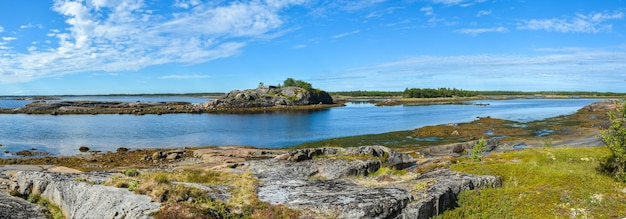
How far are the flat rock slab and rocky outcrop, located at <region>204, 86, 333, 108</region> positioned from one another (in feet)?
462

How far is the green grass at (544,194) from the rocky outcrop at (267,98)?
143 meters

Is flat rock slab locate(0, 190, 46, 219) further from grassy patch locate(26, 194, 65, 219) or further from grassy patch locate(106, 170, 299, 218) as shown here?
grassy patch locate(106, 170, 299, 218)

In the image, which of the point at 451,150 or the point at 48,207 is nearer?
the point at 48,207

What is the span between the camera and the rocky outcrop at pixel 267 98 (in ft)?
524

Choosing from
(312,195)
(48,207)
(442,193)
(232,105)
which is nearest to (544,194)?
(442,193)

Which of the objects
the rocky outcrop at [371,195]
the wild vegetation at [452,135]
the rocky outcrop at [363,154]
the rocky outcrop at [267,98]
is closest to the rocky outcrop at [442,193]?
the rocky outcrop at [371,195]

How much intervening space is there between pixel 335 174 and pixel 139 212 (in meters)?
14.8

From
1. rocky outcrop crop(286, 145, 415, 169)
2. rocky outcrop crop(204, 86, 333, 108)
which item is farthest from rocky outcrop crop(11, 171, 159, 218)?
rocky outcrop crop(204, 86, 333, 108)

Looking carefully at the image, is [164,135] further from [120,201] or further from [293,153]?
[120,201]

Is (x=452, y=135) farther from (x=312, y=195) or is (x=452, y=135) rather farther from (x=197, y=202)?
(x=197, y=202)

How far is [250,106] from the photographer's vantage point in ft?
528

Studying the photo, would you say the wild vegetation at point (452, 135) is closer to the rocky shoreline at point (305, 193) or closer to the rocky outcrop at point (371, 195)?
the rocky shoreline at point (305, 193)

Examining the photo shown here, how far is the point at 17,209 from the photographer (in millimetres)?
16203

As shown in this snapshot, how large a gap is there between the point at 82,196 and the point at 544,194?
66.7 feet
